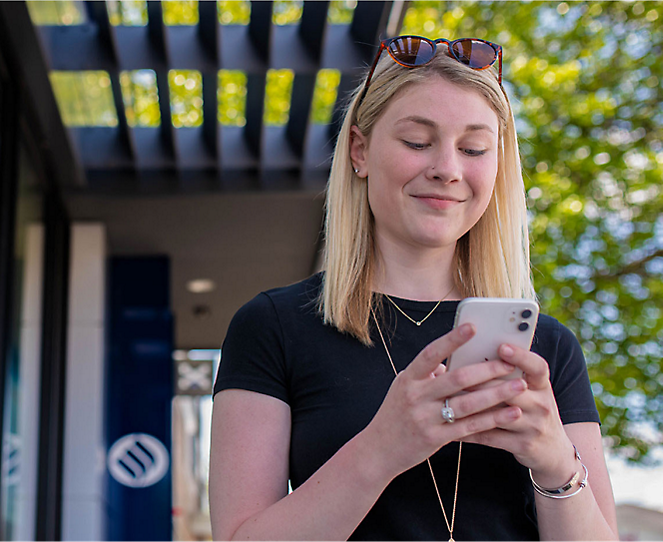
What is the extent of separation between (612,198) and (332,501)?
9435 mm

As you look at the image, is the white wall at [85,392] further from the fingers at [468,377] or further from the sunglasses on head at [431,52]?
the fingers at [468,377]

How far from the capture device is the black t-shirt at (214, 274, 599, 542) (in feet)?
4.35

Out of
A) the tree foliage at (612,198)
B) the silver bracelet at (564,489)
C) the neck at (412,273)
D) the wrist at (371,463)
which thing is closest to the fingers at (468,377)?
the wrist at (371,463)

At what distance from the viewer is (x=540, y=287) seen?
988 cm

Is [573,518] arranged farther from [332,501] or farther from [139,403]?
[139,403]

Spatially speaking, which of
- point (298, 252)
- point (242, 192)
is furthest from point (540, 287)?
point (242, 192)

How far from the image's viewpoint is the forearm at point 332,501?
1151 mm

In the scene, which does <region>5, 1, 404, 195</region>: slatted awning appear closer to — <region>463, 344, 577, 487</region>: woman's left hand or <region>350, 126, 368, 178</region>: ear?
<region>350, 126, 368, 178</region>: ear

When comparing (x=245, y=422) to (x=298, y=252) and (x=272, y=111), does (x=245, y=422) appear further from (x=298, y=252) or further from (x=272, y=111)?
(x=272, y=111)

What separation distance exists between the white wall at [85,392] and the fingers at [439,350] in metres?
6.05

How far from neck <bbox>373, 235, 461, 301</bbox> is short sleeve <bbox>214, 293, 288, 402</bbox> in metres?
0.23

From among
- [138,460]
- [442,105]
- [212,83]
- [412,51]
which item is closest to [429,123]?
[442,105]

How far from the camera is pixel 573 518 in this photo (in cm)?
124

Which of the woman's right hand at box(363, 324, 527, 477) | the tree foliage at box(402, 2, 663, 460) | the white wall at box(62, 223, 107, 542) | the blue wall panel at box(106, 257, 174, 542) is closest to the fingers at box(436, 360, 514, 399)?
the woman's right hand at box(363, 324, 527, 477)
